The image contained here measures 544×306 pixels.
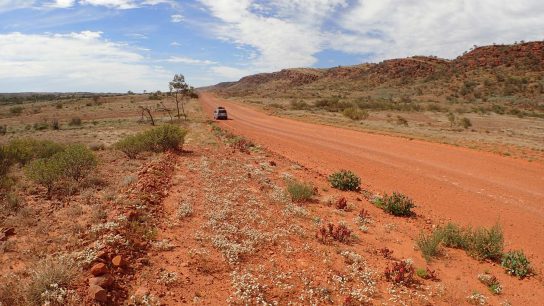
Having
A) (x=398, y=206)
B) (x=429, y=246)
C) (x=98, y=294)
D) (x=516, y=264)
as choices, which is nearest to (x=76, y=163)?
(x=98, y=294)

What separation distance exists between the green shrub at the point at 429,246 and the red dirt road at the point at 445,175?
6.66ft

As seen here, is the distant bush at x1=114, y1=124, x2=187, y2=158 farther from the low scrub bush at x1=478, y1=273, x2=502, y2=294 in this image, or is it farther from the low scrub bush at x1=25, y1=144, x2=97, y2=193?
the low scrub bush at x1=478, y1=273, x2=502, y2=294

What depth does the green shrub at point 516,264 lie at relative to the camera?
24.9 feet

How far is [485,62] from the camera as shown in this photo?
81000 millimetres

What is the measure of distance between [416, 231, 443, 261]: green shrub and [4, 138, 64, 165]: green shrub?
1513 cm

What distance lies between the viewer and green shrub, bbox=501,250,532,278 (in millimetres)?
7576

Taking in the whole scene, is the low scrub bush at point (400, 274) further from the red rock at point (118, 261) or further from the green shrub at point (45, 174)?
the green shrub at point (45, 174)

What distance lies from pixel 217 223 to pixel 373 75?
10790 centimetres

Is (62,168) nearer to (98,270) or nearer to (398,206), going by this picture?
(98,270)

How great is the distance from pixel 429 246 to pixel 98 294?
21.5ft

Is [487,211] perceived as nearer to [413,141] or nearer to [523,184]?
[523,184]

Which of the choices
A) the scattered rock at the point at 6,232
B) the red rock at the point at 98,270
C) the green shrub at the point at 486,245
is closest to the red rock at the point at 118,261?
the red rock at the point at 98,270

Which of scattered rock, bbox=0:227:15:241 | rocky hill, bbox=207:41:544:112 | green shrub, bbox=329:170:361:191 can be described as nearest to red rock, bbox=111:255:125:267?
scattered rock, bbox=0:227:15:241

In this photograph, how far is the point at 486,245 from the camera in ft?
27.6
